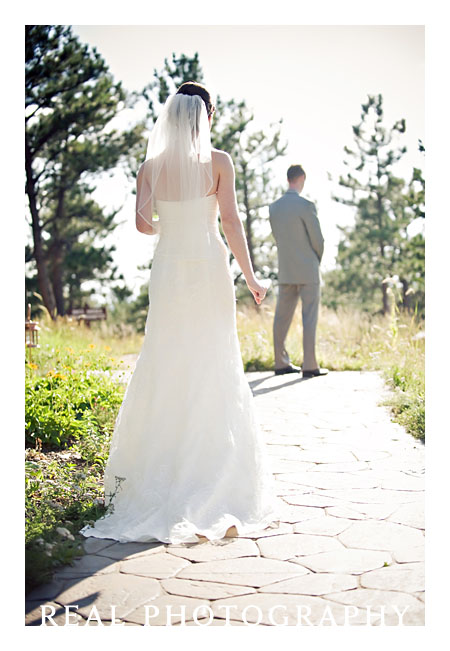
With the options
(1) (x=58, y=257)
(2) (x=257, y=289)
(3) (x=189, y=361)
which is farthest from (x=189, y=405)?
(1) (x=58, y=257)

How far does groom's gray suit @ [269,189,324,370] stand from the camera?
27.3ft

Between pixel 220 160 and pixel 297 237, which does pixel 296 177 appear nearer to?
pixel 297 237

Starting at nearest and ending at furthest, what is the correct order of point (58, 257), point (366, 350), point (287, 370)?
1. point (287, 370)
2. point (366, 350)
3. point (58, 257)

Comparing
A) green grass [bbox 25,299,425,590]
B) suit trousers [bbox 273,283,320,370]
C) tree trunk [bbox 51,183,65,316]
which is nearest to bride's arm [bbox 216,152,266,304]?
green grass [bbox 25,299,425,590]

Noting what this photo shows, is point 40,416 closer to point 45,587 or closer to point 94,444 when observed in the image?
point 94,444

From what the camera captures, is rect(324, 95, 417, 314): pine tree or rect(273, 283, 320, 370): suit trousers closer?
rect(273, 283, 320, 370): suit trousers

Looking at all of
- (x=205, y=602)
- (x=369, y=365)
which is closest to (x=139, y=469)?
(x=205, y=602)

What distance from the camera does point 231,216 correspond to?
3.49m

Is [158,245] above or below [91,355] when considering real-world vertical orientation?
above

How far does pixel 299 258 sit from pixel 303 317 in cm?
78

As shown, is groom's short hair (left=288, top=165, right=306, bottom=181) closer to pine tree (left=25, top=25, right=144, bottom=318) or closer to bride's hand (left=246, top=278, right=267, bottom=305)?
bride's hand (left=246, top=278, right=267, bottom=305)
